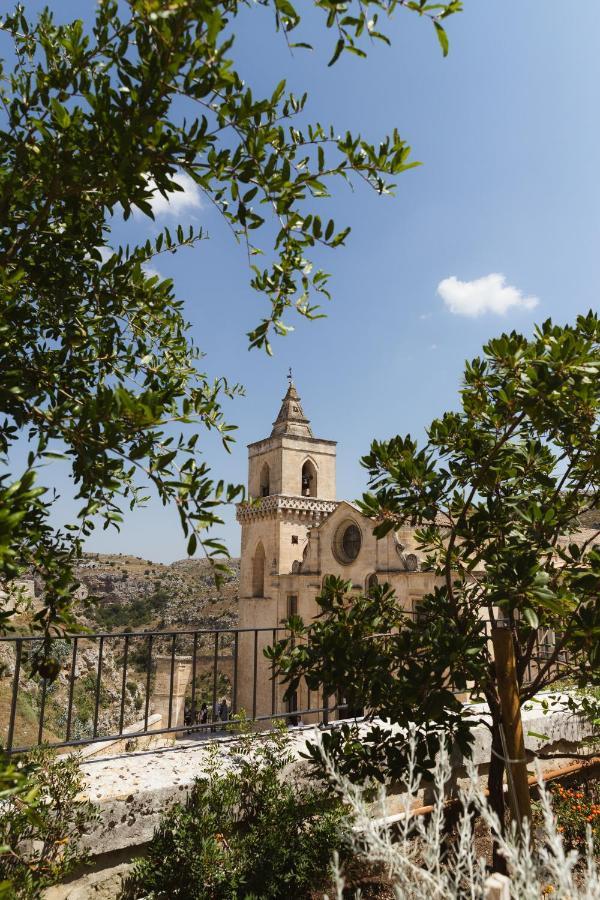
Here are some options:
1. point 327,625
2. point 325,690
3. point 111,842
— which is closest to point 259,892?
point 111,842

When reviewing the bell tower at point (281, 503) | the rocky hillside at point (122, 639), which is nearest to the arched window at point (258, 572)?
the bell tower at point (281, 503)

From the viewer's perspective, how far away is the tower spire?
3334 cm

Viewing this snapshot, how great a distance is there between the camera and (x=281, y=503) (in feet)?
102

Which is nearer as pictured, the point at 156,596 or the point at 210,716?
the point at 210,716

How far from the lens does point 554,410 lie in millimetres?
2527

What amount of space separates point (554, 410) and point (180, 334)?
1.76m

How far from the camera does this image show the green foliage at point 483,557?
2.39m

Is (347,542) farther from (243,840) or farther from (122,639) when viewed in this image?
(122,639)

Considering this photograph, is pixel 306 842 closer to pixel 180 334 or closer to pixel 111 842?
pixel 111 842

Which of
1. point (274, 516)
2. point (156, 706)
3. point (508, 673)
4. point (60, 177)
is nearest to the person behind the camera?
point (60, 177)

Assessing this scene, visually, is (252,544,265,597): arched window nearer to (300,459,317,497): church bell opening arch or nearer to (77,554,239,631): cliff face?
(300,459,317,497): church bell opening arch

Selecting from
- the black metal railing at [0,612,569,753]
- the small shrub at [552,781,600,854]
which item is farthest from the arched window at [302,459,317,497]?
the small shrub at [552,781,600,854]

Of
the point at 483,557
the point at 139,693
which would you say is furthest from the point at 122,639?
the point at 483,557

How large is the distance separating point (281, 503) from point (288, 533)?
5.35 ft
